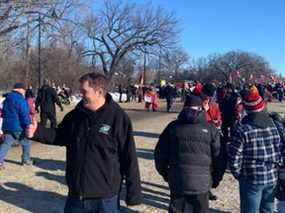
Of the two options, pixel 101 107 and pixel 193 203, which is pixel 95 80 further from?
pixel 193 203

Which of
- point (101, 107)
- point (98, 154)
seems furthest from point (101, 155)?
point (101, 107)

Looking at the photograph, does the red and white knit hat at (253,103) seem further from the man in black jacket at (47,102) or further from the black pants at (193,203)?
the man in black jacket at (47,102)

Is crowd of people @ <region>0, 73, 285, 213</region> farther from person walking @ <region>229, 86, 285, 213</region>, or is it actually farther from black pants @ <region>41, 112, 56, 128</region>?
black pants @ <region>41, 112, 56, 128</region>

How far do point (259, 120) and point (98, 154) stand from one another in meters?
1.69

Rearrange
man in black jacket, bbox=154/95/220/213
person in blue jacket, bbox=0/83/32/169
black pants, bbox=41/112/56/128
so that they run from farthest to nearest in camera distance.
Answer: black pants, bbox=41/112/56/128 → person in blue jacket, bbox=0/83/32/169 → man in black jacket, bbox=154/95/220/213

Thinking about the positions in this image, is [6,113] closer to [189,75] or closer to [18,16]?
[18,16]

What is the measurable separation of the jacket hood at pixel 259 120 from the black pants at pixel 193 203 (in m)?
0.82

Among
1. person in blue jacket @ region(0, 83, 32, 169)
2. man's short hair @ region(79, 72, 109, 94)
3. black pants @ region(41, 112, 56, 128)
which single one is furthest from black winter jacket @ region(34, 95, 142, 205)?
black pants @ region(41, 112, 56, 128)

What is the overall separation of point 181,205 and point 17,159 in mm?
6753

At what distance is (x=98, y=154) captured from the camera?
4.30 meters

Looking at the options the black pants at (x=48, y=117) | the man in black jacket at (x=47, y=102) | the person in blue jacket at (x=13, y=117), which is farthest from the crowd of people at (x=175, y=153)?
the man in black jacket at (x=47, y=102)

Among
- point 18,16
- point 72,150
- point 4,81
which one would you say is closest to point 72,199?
point 72,150

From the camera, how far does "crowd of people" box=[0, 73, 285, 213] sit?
4.30 m

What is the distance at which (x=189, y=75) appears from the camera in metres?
118
